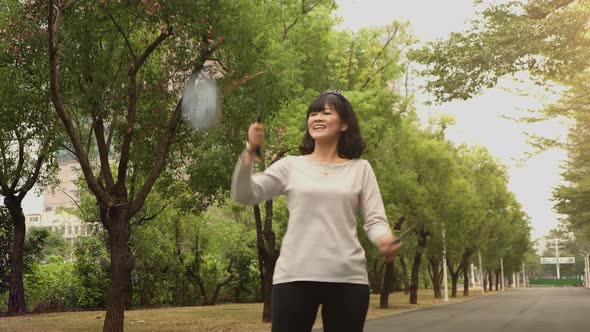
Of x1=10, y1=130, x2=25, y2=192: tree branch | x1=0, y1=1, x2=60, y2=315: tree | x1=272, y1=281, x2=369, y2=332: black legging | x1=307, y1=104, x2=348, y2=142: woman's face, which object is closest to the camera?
x1=272, y1=281, x2=369, y2=332: black legging

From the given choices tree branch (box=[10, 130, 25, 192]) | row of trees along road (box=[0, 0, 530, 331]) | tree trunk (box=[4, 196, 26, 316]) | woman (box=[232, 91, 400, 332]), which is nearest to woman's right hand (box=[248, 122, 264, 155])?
woman (box=[232, 91, 400, 332])

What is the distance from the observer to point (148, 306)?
32.7 meters

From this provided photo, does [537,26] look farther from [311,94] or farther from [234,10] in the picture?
[311,94]

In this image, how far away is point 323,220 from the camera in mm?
2922

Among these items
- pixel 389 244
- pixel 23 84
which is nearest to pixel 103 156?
pixel 23 84

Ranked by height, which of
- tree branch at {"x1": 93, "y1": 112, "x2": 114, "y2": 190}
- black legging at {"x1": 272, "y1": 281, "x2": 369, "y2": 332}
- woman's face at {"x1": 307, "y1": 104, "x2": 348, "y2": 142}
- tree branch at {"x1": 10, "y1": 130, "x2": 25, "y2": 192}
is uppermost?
tree branch at {"x1": 10, "y1": 130, "x2": 25, "y2": 192}

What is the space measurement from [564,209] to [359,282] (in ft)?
113

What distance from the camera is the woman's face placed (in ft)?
10.2

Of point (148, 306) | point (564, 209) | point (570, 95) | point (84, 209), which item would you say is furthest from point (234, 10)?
point (564, 209)

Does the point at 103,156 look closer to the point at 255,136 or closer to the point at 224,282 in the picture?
the point at 255,136

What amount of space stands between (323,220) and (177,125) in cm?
1288

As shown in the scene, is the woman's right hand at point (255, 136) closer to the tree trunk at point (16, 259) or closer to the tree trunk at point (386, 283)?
the tree trunk at point (16, 259)

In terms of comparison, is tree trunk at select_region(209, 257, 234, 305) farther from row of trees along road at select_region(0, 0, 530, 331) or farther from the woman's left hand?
the woman's left hand

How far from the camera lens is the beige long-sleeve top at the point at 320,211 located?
287 centimetres
